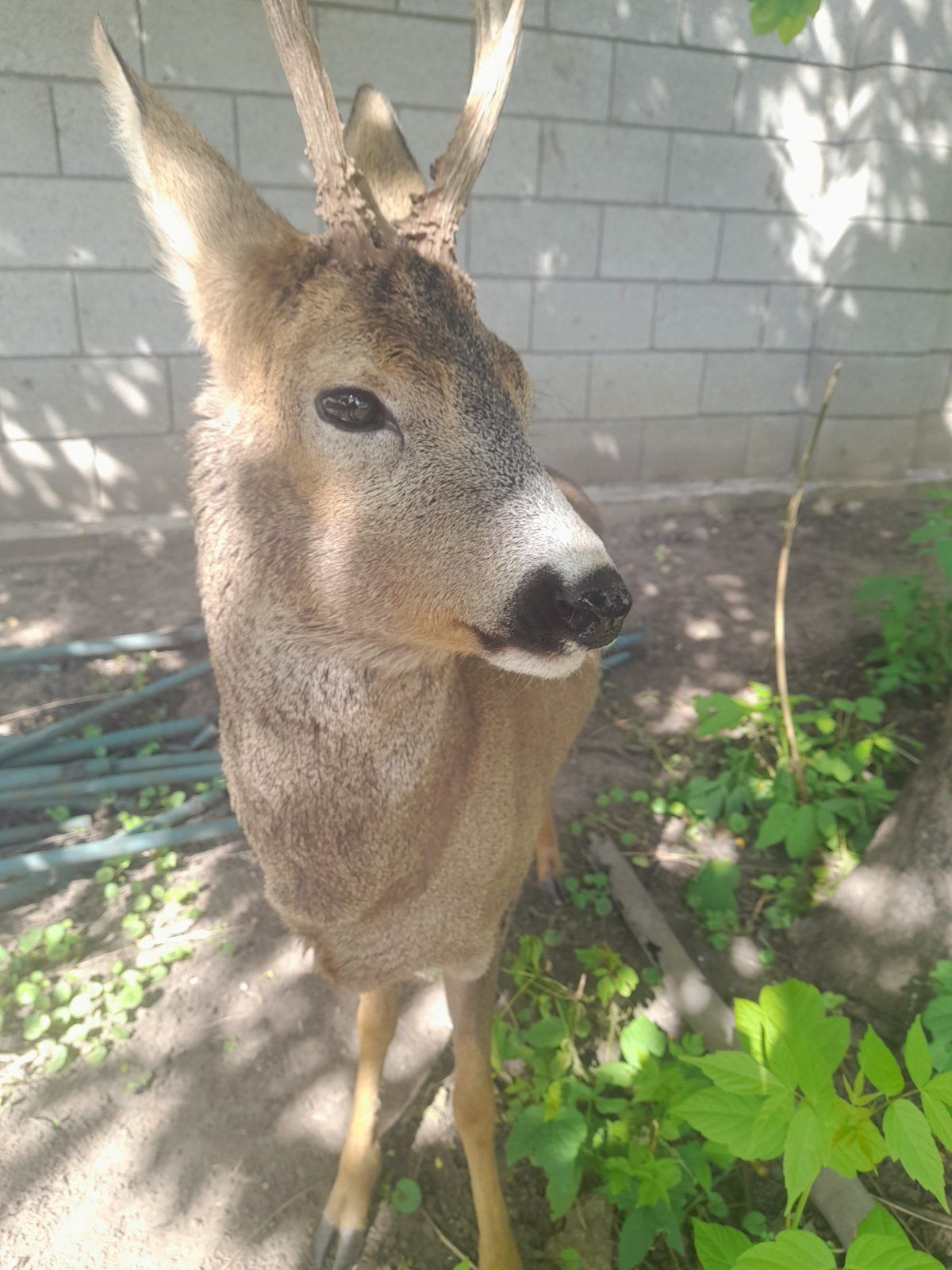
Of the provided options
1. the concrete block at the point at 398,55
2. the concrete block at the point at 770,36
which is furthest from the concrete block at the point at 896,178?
the concrete block at the point at 398,55

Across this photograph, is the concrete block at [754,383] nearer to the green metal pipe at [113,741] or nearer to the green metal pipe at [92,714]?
the green metal pipe at [92,714]

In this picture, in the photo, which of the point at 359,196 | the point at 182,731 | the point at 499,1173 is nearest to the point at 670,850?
the point at 499,1173

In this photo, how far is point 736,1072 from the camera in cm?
135

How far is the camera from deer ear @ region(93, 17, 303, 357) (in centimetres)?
139

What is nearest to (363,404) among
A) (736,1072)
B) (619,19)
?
(736,1072)

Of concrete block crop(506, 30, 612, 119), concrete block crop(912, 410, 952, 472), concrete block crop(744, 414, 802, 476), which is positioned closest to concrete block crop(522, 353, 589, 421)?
concrete block crop(506, 30, 612, 119)

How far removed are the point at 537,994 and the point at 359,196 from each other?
87.4 inches

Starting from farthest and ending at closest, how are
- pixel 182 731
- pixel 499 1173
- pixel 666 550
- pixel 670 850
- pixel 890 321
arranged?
pixel 890 321 → pixel 666 550 → pixel 182 731 → pixel 670 850 → pixel 499 1173

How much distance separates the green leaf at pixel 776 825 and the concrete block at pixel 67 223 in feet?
13.4

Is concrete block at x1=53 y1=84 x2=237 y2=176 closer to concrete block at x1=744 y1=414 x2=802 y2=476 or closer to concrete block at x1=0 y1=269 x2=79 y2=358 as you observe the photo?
concrete block at x1=0 y1=269 x2=79 y2=358

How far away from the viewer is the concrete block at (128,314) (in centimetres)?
472

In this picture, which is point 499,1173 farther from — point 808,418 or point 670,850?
point 808,418

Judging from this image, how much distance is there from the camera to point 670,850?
318 centimetres

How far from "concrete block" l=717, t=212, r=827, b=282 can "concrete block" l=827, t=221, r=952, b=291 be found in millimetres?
99
